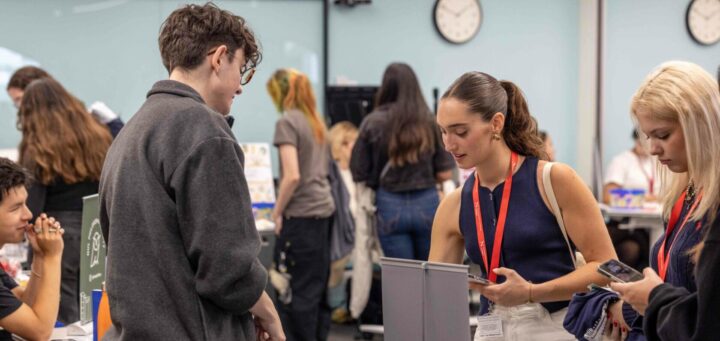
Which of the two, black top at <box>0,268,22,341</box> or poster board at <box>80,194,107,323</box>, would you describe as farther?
poster board at <box>80,194,107,323</box>

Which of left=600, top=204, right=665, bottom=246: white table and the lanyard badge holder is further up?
the lanyard badge holder

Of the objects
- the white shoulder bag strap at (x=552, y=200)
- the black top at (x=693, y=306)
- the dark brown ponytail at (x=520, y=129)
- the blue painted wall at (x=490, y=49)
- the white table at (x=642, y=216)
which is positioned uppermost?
the blue painted wall at (x=490, y=49)

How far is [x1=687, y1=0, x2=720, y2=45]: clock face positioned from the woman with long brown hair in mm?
6102

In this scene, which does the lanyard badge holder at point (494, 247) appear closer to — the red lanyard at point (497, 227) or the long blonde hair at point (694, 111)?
the red lanyard at point (497, 227)

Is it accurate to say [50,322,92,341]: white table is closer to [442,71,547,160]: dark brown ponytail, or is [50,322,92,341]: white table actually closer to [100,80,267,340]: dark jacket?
[100,80,267,340]: dark jacket

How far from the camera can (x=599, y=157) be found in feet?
26.7

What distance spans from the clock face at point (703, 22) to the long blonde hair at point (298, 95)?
4640mm

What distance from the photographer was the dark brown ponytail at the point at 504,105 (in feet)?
7.89

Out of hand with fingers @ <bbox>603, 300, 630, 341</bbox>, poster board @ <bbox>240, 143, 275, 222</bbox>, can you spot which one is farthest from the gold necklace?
poster board @ <bbox>240, 143, 275, 222</bbox>

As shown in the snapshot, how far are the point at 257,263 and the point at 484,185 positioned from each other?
0.77 meters

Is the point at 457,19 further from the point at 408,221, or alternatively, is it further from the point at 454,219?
the point at 454,219

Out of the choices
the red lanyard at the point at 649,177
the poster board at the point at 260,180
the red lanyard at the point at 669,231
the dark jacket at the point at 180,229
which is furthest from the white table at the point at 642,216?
the dark jacket at the point at 180,229

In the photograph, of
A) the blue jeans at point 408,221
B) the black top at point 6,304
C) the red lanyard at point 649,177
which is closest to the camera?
the black top at point 6,304

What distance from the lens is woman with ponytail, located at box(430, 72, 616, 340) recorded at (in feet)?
7.61
